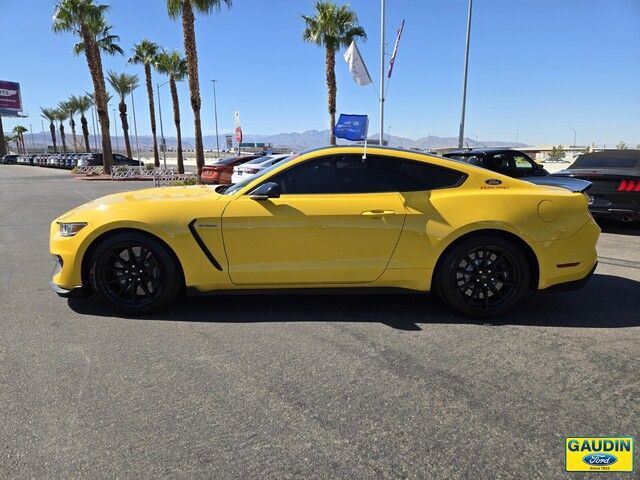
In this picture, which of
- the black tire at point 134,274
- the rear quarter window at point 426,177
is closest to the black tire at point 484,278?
the rear quarter window at point 426,177

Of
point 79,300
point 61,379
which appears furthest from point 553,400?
point 79,300

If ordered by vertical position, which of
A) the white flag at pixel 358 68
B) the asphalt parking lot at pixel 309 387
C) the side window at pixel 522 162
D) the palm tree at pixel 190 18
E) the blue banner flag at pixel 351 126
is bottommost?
the asphalt parking lot at pixel 309 387

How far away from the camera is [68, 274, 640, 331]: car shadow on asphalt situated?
3.93 metres

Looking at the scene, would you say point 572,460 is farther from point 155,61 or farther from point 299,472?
point 155,61

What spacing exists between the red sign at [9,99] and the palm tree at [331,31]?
79.5m

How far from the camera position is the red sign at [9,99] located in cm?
8100

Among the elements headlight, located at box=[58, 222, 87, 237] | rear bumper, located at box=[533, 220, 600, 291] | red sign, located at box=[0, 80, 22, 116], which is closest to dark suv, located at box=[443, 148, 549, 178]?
rear bumper, located at box=[533, 220, 600, 291]

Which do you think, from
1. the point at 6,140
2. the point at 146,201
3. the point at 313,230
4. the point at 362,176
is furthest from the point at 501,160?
the point at 6,140

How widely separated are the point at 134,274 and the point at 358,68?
11.8 metres

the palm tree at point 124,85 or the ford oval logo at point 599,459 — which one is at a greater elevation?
the palm tree at point 124,85

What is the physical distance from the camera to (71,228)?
3.86 meters

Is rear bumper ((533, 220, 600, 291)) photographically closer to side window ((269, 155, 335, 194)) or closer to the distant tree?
side window ((269, 155, 335, 194))

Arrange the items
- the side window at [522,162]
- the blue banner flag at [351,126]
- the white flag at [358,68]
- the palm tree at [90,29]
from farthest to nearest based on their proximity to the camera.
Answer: the palm tree at [90,29] → the white flag at [358,68] → the blue banner flag at [351,126] → the side window at [522,162]

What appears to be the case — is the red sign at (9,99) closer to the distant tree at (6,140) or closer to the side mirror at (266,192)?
the distant tree at (6,140)
